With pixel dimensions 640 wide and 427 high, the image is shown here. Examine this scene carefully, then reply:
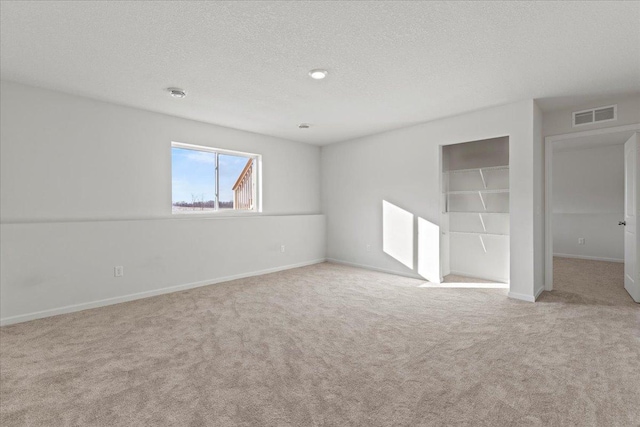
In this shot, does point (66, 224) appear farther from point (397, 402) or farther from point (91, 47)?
point (397, 402)

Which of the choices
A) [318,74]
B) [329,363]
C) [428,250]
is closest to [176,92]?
[318,74]

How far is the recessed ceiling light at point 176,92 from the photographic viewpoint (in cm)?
347

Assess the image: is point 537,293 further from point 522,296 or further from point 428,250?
point 428,250

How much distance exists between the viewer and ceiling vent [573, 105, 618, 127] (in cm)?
382

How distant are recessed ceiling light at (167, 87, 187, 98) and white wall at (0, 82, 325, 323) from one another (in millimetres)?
952

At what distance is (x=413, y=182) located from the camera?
5090mm

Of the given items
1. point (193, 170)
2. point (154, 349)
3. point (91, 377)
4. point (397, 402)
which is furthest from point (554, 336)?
point (193, 170)

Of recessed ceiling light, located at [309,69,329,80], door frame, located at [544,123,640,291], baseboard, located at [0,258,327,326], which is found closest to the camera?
recessed ceiling light, located at [309,69,329,80]

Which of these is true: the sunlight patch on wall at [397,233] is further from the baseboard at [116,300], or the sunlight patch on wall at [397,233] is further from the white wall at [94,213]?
the white wall at [94,213]

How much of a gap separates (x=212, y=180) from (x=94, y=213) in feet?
5.72

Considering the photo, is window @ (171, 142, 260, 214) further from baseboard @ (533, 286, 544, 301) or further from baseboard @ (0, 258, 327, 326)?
baseboard @ (533, 286, 544, 301)

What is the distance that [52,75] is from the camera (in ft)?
10.2

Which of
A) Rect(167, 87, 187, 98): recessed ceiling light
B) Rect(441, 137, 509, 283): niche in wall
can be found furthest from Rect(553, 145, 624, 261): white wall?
Rect(167, 87, 187, 98): recessed ceiling light

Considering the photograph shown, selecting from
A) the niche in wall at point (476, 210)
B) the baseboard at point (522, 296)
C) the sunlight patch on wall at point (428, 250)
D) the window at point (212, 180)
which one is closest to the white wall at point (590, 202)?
the niche in wall at point (476, 210)
